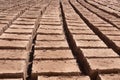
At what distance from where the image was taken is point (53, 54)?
2758 mm

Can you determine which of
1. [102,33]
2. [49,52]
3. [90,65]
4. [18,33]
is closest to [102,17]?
[102,33]

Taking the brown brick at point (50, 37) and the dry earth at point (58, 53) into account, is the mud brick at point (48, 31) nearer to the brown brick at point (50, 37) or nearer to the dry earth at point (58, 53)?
the dry earth at point (58, 53)

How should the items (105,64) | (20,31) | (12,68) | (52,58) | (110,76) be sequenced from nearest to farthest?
(110,76) < (12,68) < (105,64) < (52,58) < (20,31)

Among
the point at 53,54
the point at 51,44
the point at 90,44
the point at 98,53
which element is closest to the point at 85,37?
the point at 90,44

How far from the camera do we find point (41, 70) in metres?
2.29

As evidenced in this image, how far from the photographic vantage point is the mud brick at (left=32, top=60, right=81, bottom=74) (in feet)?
7.47

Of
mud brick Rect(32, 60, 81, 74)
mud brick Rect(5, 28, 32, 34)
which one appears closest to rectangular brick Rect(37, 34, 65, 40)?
mud brick Rect(5, 28, 32, 34)

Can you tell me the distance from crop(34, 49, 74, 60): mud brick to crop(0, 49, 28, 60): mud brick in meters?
0.13

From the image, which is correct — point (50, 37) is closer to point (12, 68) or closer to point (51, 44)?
point (51, 44)

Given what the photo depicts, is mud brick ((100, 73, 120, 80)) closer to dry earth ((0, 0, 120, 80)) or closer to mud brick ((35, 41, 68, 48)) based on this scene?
dry earth ((0, 0, 120, 80))

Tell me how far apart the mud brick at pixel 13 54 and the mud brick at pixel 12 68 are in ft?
0.38

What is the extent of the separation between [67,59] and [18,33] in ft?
4.11

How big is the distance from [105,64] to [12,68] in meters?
0.84

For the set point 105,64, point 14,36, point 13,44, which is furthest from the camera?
point 14,36
